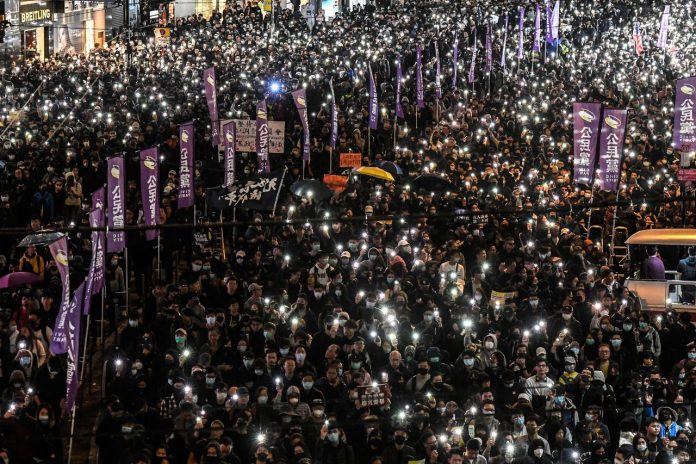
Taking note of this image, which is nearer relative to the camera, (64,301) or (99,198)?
(64,301)

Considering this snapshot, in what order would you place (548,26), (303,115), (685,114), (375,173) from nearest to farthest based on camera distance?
(685,114) → (375,173) → (303,115) → (548,26)

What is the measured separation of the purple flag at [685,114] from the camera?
20.6m

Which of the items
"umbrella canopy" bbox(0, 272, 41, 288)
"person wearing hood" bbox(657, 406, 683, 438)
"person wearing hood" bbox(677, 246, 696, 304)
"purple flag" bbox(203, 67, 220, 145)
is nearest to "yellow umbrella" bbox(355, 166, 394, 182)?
"purple flag" bbox(203, 67, 220, 145)

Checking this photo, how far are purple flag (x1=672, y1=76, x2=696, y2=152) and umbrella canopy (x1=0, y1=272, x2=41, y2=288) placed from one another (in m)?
11.5

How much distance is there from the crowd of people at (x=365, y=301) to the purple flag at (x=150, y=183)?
659 millimetres

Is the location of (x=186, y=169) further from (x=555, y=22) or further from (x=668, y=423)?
(x=555, y=22)

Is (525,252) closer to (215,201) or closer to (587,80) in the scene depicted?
(215,201)

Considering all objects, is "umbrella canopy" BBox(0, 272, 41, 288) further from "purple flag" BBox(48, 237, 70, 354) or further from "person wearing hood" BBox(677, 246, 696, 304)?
"person wearing hood" BBox(677, 246, 696, 304)

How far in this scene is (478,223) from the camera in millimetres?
18312

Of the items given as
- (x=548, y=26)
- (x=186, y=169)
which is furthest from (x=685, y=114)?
(x=548, y=26)

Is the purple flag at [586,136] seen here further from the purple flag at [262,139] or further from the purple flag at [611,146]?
the purple flag at [262,139]

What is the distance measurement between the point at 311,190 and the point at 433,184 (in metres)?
2.29

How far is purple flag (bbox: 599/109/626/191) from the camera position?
18750 mm

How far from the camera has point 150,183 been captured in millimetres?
16828
